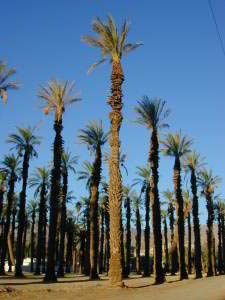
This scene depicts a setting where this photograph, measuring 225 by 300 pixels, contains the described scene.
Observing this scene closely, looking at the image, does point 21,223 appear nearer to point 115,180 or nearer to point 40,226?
point 40,226

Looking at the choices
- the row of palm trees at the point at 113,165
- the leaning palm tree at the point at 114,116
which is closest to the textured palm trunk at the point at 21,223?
the row of palm trees at the point at 113,165

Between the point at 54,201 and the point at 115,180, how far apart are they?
27.6 ft

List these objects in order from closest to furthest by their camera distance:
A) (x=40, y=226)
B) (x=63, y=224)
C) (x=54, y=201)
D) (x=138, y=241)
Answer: (x=54, y=201)
(x=63, y=224)
(x=40, y=226)
(x=138, y=241)

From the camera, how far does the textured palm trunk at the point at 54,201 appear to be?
100 ft

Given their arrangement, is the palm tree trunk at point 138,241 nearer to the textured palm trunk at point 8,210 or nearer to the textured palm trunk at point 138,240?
the textured palm trunk at point 138,240

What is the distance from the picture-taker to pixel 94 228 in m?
37.0

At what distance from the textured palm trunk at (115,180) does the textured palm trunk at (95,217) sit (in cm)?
1281

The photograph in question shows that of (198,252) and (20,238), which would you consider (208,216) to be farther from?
(20,238)

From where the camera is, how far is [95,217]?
3728 centimetres

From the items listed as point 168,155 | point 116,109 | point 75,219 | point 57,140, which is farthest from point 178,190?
point 75,219

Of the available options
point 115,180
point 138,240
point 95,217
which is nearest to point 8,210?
point 95,217

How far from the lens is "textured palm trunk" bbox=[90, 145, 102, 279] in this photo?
120ft

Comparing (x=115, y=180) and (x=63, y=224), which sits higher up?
(x=115, y=180)

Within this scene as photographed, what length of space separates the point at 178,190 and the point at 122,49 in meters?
17.2
